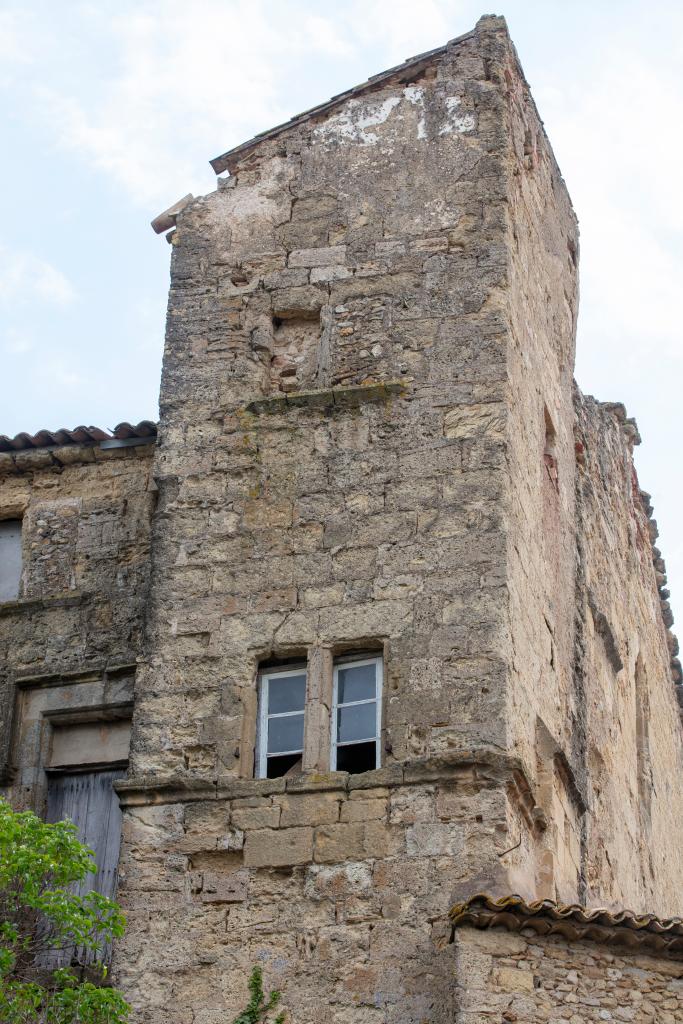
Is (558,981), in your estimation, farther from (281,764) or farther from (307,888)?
(281,764)

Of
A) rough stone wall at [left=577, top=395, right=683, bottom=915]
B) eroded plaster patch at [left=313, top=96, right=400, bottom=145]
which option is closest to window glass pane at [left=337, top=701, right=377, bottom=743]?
rough stone wall at [left=577, top=395, right=683, bottom=915]

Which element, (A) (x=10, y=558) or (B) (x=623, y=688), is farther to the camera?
(B) (x=623, y=688)

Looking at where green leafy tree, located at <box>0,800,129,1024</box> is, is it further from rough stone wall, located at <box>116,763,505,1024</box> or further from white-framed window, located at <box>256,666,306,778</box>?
white-framed window, located at <box>256,666,306,778</box>

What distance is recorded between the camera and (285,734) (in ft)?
43.8

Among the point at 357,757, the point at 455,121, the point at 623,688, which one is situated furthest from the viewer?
the point at 623,688

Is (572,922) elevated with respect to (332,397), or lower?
lower

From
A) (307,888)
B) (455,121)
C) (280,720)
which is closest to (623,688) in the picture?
(455,121)

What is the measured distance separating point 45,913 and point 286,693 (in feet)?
7.96

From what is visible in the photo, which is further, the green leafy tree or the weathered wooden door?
the weathered wooden door

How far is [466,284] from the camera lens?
14.7 metres

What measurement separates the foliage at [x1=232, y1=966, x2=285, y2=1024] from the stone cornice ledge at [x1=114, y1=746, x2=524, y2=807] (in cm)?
130

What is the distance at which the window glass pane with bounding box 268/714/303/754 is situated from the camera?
1327 cm

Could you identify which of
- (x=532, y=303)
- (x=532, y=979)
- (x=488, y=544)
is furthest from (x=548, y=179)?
(x=532, y=979)

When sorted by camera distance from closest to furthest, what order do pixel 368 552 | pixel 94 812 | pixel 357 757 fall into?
1. pixel 357 757
2. pixel 368 552
3. pixel 94 812
